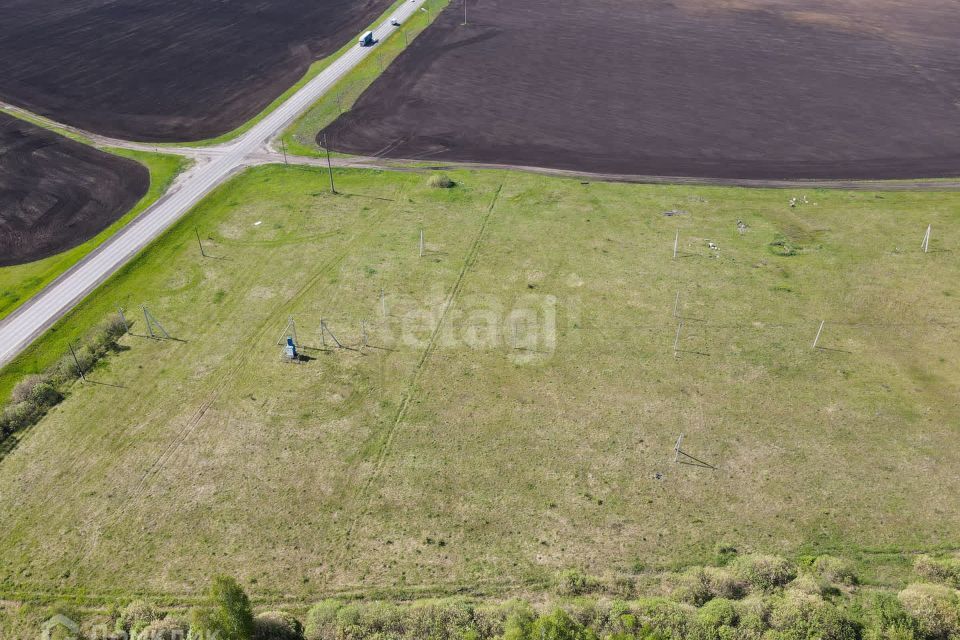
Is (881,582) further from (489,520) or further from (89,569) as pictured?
(89,569)

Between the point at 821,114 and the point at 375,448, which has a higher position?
the point at 821,114

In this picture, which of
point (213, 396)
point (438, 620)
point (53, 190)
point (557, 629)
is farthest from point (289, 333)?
point (53, 190)

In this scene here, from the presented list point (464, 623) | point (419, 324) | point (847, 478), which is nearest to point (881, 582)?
point (847, 478)

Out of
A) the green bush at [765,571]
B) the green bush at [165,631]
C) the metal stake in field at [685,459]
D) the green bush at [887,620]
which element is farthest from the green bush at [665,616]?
the green bush at [165,631]

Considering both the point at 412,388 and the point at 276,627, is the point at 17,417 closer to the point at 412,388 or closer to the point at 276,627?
the point at 276,627

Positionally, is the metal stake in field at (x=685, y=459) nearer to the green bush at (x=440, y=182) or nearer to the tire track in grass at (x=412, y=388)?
the tire track in grass at (x=412, y=388)

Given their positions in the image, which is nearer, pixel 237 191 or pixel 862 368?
pixel 862 368

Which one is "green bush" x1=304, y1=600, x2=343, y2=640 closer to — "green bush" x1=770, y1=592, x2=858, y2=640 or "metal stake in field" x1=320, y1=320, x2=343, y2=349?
"green bush" x1=770, y1=592, x2=858, y2=640

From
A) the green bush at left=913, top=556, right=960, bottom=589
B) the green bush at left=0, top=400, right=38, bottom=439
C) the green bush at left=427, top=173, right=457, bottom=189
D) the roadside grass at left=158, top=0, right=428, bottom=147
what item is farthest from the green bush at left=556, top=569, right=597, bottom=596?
the roadside grass at left=158, top=0, right=428, bottom=147
